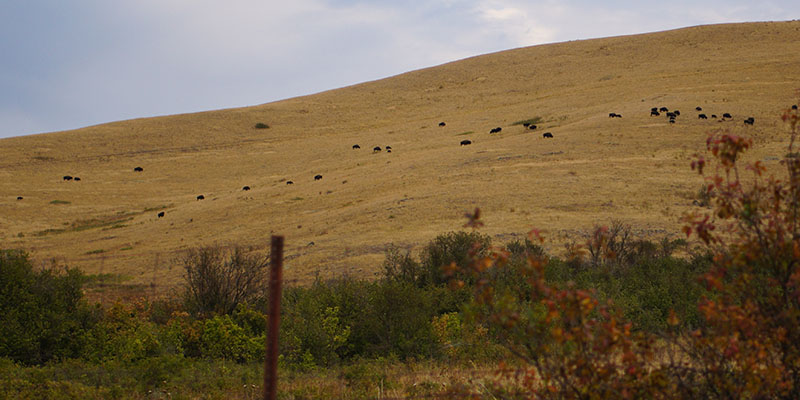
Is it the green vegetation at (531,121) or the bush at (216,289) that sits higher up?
Answer: the green vegetation at (531,121)

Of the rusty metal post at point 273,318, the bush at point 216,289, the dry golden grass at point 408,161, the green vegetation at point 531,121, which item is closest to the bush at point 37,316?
the bush at point 216,289

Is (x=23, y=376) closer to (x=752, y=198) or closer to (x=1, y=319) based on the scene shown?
(x=1, y=319)

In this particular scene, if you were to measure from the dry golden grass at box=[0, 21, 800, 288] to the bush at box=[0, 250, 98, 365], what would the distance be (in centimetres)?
1122

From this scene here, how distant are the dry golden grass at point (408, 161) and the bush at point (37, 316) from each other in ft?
36.8

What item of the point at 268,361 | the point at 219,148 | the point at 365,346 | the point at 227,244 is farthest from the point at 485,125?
the point at 268,361

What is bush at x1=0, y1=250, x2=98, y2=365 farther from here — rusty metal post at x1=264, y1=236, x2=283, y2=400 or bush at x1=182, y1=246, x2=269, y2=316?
rusty metal post at x1=264, y1=236, x2=283, y2=400

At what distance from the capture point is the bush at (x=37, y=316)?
12109 mm

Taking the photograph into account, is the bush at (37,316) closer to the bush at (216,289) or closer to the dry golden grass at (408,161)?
the bush at (216,289)

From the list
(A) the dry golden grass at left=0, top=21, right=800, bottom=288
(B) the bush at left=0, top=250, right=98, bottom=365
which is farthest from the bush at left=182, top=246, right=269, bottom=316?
(A) the dry golden grass at left=0, top=21, right=800, bottom=288

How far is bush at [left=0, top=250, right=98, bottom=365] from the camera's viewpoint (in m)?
12.1

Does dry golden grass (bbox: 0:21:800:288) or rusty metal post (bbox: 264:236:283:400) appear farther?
dry golden grass (bbox: 0:21:800:288)

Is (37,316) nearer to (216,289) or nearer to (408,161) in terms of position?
(216,289)

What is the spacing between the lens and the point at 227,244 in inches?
1341

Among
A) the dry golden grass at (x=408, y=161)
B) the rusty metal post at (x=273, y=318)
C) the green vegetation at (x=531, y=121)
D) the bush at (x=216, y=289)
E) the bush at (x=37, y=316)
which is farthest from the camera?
the green vegetation at (x=531, y=121)
